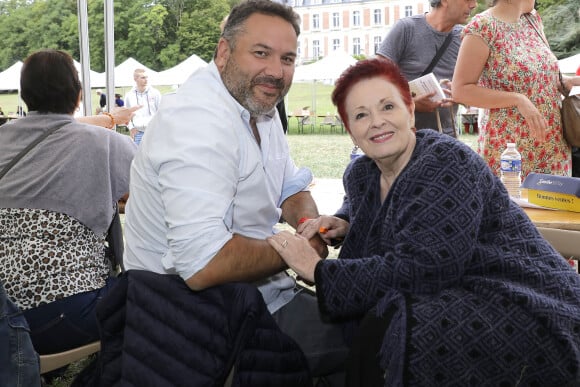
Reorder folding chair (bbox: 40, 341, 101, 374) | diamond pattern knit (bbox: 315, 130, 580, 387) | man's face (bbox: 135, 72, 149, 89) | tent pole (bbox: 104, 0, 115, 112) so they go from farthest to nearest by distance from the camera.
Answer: man's face (bbox: 135, 72, 149, 89)
tent pole (bbox: 104, 0, 115, 112)
folding chair (bbox: 40, 341, 101, 374)
diamond pattern knit (bbox: 315, 130, 580, 387)

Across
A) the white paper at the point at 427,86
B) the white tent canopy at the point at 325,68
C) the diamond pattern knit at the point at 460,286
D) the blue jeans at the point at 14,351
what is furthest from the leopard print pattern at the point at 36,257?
the white tent canopy at the point at 325,68

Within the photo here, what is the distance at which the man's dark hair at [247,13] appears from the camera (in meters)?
1.97

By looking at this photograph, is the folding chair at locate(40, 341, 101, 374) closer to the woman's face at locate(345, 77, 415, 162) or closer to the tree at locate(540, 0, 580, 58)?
the woman's face at locate(345, 77, 415, 162)

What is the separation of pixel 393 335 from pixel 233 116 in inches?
30.3

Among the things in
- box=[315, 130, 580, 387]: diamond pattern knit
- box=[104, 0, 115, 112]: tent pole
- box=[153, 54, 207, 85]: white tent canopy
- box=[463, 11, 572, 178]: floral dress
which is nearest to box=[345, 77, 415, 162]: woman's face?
box=[315, 130, 580, 387]: diamond pattern knit

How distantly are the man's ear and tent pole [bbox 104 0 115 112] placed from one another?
4.24 metres

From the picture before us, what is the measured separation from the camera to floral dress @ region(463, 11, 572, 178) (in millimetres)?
2797

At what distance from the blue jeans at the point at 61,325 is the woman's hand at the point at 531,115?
2.02 metres

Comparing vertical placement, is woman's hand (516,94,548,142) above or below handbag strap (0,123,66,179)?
above

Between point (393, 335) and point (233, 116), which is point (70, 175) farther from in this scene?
point (393, 335)

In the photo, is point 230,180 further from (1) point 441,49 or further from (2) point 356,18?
(2) point 356,18

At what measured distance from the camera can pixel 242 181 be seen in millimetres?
1872

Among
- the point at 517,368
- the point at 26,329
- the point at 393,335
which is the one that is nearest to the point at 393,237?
the point at 393,335

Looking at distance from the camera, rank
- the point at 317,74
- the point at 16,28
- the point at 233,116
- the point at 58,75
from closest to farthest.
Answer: the point at 233,116 → the point at 58,75 → the point at 16,28 → the point at 317,74
